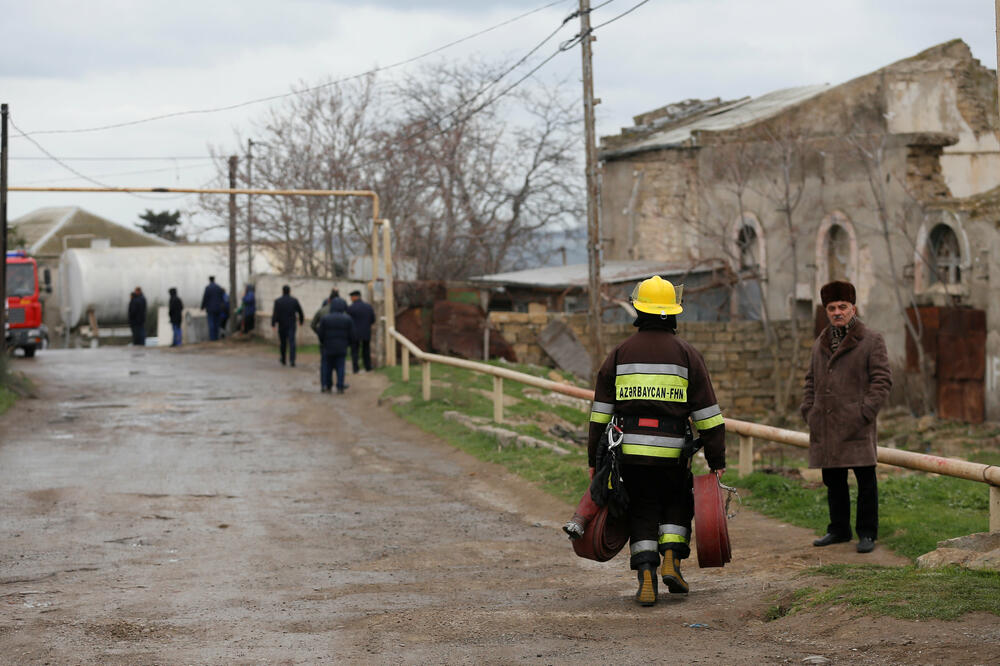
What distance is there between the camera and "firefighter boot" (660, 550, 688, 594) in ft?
20.9

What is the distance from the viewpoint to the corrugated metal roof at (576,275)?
29.1 metres

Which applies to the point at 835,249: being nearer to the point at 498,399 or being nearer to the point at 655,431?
the point at 498,399

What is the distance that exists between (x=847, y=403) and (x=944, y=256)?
1682 centimetres

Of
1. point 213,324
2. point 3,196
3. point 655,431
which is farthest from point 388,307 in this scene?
point 655,431

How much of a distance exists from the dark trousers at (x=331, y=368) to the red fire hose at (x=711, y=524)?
15028 millimetres

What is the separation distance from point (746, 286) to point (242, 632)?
2476 cm

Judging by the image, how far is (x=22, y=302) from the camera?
30062 millimetres

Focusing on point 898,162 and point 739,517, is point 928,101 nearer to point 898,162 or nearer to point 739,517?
point 898,162

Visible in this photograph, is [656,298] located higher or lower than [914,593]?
higher

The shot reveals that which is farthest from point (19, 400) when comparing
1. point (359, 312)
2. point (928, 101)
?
point (928, 101)

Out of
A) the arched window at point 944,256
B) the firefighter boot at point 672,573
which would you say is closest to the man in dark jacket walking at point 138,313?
the arched window at point 944,256

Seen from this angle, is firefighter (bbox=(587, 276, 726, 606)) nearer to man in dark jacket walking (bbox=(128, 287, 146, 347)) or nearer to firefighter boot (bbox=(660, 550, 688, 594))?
firefighter boot (bbox=(660, 550, 688, 594))

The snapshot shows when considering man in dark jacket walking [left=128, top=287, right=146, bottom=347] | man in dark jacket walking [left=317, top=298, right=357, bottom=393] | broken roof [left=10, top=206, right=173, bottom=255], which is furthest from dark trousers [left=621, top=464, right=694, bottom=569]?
broken roof [left=10, top=206, right=173, bottom=255]

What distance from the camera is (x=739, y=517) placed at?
9.23 metres
